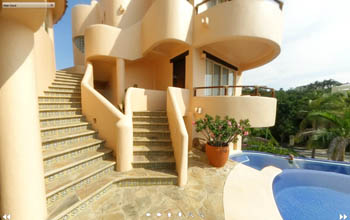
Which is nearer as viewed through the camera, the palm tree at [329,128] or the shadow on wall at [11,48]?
the shadow on wall at [11,48]

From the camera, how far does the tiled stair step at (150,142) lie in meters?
4.52

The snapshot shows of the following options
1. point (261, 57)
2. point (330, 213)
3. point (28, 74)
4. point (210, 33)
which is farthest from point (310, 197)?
point (28, 74)

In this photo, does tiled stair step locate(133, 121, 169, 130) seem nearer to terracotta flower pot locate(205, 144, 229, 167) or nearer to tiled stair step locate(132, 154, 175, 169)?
tiled stair step locate(132, 154, 175, 169)

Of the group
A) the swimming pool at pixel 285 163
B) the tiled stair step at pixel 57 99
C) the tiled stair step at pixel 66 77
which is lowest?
the swimming pool at pixel 285 163

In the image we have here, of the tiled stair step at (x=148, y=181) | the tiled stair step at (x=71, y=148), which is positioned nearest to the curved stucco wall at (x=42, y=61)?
the tiled stair step at (x=71, y=148)

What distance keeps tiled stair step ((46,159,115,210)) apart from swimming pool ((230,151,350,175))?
7082mm

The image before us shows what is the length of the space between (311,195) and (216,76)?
635 cm

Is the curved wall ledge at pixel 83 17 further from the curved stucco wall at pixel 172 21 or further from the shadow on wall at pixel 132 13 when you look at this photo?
the curved stucco wall at pixel 172 21

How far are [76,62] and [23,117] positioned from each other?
1441 cm

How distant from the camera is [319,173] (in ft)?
20.0

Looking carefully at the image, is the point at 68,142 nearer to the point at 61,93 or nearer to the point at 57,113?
the point at 57,113

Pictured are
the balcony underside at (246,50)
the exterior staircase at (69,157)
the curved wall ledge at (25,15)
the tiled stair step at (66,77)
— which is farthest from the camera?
the tiled stair step at (66,77)

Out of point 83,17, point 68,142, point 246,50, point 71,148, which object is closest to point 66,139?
point 68,142

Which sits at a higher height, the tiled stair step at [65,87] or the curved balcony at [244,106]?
the tiled stair step at [65,87]
